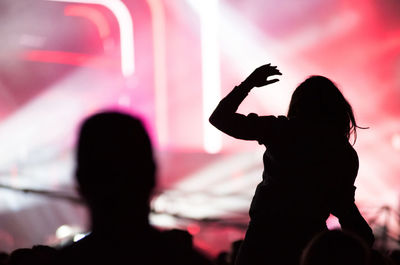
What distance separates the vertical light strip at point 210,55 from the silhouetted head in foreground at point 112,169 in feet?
23.1

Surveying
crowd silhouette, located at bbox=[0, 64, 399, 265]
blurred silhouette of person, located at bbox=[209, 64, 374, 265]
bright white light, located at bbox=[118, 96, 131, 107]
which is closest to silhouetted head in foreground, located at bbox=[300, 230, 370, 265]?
crowd silhouette, located at bbox=[0, 64, 399, 265]

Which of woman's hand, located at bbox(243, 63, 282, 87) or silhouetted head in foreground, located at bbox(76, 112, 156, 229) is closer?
silhouetted head in foreground, located at bbox(76, 112, 156, 229)

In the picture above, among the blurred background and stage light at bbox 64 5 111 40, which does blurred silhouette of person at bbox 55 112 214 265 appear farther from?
stage light at bbox 64 5 111 40

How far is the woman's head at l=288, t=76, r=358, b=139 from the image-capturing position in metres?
1.53

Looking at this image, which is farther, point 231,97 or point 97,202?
point 231,97

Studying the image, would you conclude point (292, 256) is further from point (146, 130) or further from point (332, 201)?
point (146, 130)

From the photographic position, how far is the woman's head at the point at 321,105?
153 cm

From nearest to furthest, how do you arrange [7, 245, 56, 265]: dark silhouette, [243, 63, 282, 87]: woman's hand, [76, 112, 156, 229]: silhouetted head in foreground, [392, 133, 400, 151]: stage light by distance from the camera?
[76, 112, 156, 229]: silhouetted head in foreground < [7, 245, 56, 265]: dark silhouette < [243, 63, 282, 87]: woman's hand < [392, 133, 400, 151]: stage light

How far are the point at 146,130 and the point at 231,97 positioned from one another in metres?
0.69

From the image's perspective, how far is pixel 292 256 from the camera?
4.80 feet

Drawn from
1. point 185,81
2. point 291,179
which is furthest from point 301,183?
point 185,81

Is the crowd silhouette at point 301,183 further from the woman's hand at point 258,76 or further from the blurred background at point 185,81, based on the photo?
the blurred background at point 185,81

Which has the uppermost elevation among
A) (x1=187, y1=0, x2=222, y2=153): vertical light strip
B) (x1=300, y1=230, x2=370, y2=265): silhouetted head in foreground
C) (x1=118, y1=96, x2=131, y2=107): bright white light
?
(x1=187, y1=0, x2=222, y2=153): vertical light strip

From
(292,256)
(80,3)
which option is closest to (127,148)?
(292,256)
